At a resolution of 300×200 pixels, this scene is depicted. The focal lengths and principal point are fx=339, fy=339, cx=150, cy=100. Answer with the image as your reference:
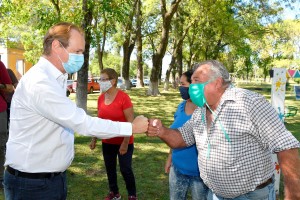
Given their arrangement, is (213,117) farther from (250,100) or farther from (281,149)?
(281,149)

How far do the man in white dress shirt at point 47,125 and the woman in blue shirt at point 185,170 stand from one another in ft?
3.73

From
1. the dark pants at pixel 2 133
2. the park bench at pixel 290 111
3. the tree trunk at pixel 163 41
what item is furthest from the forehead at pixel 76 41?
the tree trunk at pixel 163 41

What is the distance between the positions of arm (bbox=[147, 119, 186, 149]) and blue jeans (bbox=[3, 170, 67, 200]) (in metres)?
0.95

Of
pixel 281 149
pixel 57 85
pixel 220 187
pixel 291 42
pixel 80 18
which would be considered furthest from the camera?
pixel 291 42

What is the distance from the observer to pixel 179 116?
3.81m

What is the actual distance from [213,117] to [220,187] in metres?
0.56

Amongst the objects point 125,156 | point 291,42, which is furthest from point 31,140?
point 291,42

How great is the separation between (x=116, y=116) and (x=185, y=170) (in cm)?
155

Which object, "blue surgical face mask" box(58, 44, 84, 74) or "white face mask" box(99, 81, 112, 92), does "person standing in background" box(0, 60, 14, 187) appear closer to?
"white face mask" box(99, 81, 112, 92)

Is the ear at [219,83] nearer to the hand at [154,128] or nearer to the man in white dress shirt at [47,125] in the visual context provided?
the hand at [154,128]

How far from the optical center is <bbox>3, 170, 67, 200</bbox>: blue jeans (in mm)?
2496

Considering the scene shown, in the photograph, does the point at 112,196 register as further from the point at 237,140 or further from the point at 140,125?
the point at 237,140

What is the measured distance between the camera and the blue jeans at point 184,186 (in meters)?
3.56

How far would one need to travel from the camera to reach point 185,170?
3.61 m
